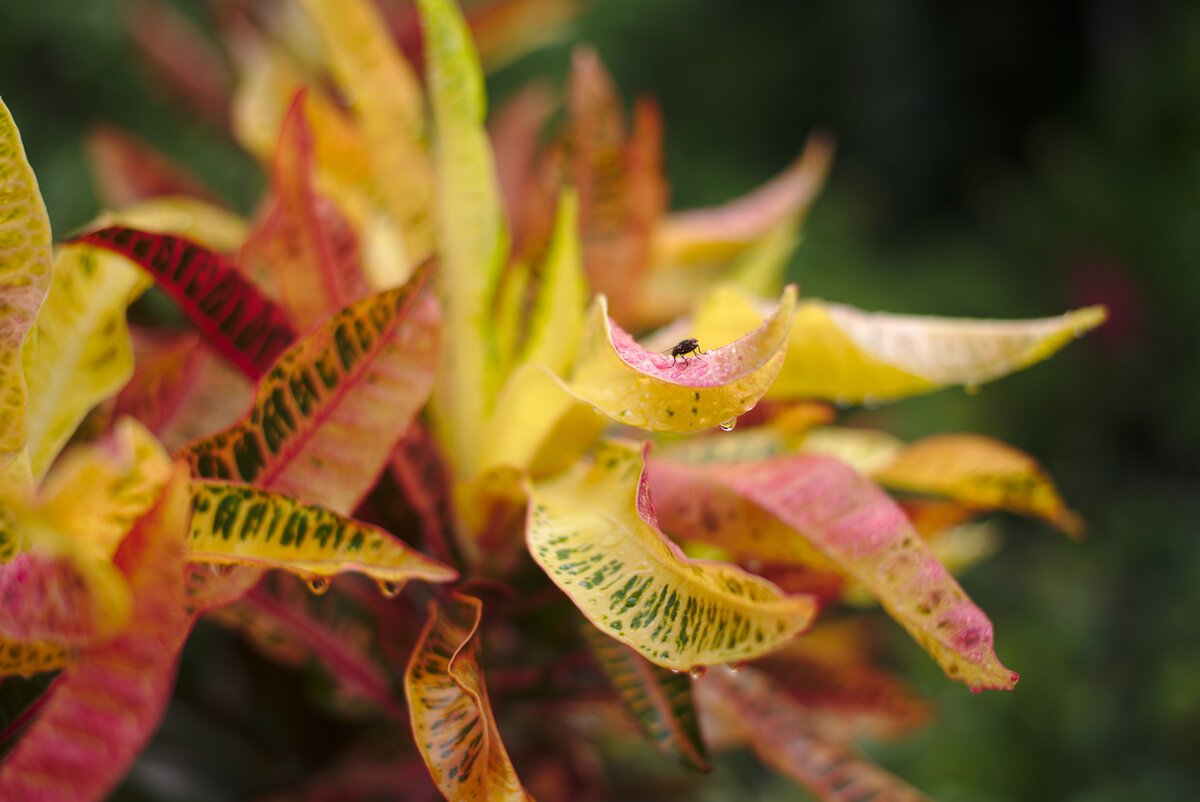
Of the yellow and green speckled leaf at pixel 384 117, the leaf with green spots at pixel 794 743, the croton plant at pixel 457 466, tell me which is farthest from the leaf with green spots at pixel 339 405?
the leaf with green spots at pixel 794 743

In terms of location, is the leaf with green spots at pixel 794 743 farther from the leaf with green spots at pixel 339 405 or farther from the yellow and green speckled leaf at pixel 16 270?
the yellow and green speckled leaf at pixel 16 270

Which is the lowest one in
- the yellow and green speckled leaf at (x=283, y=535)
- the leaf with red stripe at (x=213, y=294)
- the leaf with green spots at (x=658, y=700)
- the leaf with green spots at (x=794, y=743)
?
the leaf with green spots at (x=794, y=743)

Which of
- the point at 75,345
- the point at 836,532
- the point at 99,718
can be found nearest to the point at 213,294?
the point at 75,345

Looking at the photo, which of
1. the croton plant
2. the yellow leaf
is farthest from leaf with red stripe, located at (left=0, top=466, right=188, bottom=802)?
the yellow leaf

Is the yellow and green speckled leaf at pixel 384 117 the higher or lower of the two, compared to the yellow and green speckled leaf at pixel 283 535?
higher

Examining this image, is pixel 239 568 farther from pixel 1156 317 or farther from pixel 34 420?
pixel 1156 317

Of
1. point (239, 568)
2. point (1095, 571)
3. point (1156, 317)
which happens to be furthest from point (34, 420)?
point (1156, 317)

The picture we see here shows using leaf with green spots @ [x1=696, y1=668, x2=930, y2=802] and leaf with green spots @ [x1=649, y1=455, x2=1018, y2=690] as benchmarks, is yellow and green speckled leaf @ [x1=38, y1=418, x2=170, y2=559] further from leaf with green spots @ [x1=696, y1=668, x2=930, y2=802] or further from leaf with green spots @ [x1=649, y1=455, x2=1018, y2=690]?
leaf with green spots @ [x1=696, y1=668, x2=930, y2=802]
